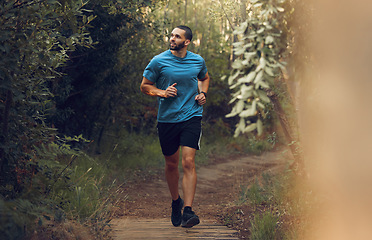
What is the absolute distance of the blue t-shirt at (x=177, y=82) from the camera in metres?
5.15

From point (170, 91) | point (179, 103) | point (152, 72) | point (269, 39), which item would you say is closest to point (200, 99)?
point (179, 103)

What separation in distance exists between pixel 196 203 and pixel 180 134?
2512 millimetres

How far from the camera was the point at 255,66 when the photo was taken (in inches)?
125

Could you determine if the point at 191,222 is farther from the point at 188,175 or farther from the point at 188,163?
the point at 188,163

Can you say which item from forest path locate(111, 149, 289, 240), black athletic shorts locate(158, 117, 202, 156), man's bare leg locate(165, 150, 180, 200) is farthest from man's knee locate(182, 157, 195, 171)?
forest path locate(111, 149, 289, 240)

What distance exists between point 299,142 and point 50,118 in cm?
417

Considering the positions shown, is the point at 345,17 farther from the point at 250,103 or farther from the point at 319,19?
the point at 250,103

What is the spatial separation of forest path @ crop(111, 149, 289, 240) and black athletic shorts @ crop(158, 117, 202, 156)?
89cm

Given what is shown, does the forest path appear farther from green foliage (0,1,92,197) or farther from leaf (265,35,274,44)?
leaf (265,35,274,44)

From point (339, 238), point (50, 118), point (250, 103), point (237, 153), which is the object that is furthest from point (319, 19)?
point (237, 153)

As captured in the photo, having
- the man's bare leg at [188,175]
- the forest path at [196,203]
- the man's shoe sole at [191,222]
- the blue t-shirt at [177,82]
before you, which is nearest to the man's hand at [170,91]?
the blue t-shirt at [177,82]

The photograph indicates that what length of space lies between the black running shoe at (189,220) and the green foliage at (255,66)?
1992 mm

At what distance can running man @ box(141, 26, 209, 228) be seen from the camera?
5098 millimetres

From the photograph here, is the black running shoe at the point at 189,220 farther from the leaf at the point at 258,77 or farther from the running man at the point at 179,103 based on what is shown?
the leaf at the point at 258,77
